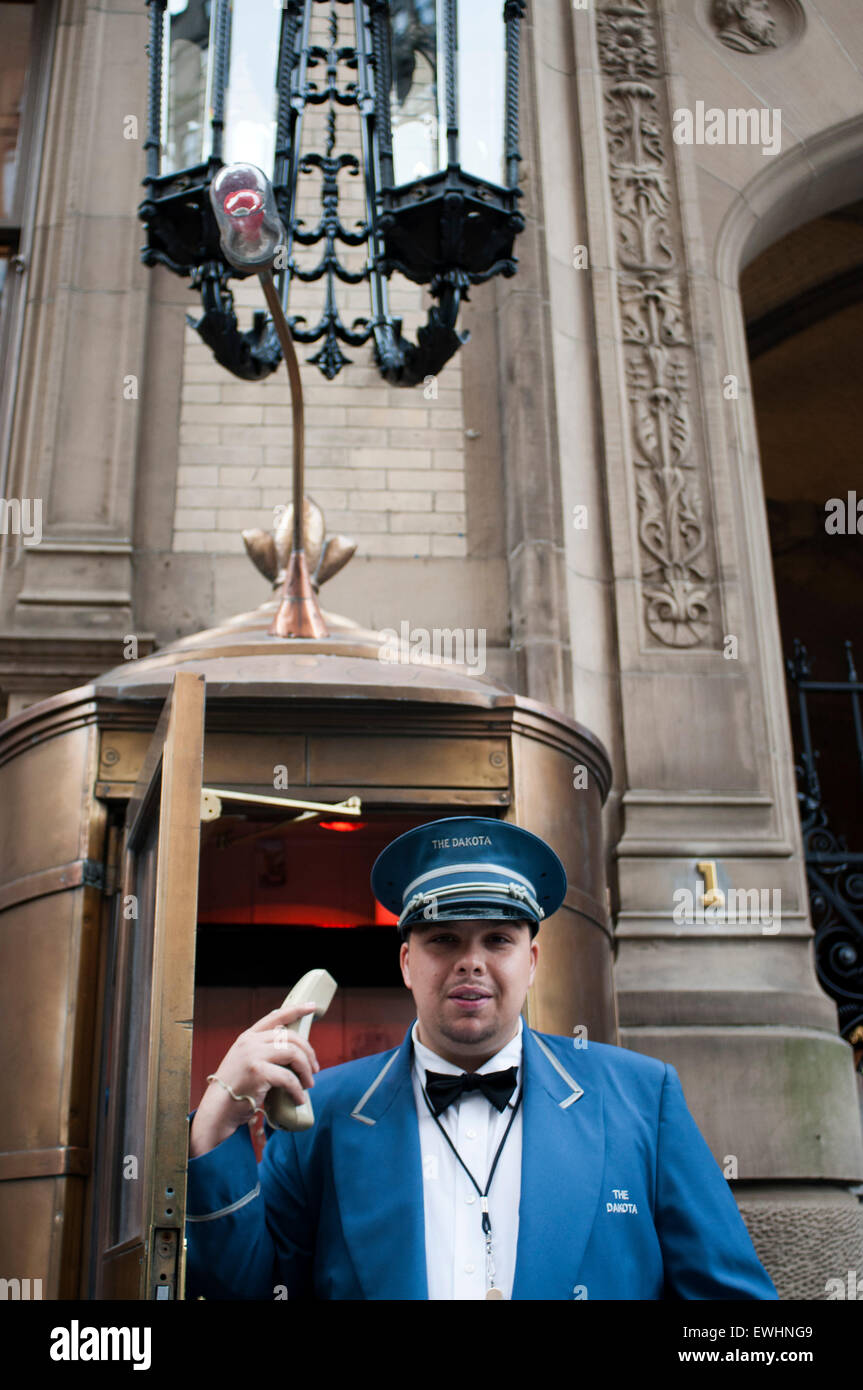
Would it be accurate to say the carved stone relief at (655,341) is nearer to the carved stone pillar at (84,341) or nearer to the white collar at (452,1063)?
the carved stone pillar at (84,341)

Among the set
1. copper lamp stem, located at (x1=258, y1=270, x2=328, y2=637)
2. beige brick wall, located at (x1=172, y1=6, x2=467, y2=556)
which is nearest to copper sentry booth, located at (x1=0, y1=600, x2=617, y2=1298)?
copper lamp stem, located at (x1=258, y1=270, x2=328, y2=637)

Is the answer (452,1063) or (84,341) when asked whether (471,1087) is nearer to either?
(452,1063)

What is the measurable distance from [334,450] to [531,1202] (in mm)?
5326

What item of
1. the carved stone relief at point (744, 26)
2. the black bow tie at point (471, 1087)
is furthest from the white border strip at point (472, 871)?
the carved stone relief at point (744, 26)

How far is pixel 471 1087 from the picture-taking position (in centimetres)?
294

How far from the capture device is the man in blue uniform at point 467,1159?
2.72 m

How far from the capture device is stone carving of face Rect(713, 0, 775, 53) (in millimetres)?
9102

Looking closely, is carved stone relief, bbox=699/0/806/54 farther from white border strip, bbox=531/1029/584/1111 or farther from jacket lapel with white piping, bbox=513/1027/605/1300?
jacket lapel with white piping, bbox=513/1027/605/1300

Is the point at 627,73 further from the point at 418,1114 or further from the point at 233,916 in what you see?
the point at 418,1114

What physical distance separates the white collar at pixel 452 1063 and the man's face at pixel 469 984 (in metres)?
0.01

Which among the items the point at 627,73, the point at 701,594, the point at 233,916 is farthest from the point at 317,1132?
Result: the point at 627,73

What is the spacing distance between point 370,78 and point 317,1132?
4.32 metres

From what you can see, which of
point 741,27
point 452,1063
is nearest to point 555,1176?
point 452,1063

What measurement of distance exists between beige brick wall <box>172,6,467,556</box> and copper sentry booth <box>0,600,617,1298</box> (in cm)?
206
